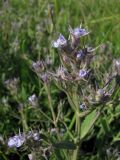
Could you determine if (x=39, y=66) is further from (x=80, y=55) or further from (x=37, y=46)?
(x=37, y=46)

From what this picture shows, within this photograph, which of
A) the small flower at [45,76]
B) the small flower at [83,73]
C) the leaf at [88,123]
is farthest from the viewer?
the small flower at [45,76]

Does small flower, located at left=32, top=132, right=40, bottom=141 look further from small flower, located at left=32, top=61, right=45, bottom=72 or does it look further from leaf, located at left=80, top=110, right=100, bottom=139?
small flower, located at left=32, top=61, right=45, bottom=72

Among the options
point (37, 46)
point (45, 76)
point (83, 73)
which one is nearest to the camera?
point (83, 73)

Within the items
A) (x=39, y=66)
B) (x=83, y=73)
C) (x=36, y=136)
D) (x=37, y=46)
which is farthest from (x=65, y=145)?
(x=37, y=46)

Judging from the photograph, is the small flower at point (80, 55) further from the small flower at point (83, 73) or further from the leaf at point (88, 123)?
the leaf at point (88, 123)

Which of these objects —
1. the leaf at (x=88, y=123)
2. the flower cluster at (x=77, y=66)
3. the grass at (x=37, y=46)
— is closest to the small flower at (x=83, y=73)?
the flower cluster at (x=77, y=66)

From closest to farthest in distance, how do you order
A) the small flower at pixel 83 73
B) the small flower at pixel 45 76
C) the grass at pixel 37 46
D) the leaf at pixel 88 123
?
the small flower at pixel 83 73 < the leaf at pixel 88 123 < the small flower at pixel 45 76 < the grass at pixel 37 46
